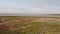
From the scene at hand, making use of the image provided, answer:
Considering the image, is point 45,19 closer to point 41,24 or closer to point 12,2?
point 41,24

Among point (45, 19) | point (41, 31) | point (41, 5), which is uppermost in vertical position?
point (41, 5)

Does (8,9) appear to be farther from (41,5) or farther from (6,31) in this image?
(41,5)

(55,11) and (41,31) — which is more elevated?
(55,11)

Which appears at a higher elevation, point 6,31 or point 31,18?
point 31,18

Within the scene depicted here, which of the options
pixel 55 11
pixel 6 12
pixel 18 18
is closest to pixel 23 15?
pixel 18 18

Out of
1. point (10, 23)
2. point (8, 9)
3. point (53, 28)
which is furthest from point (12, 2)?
point (53, 28)

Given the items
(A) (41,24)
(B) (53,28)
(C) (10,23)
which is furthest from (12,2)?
(B) (53,28)
